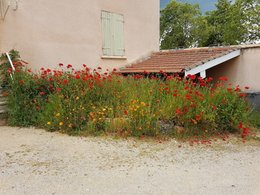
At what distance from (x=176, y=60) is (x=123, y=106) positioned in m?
4.38

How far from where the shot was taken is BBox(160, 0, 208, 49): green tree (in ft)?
79.9

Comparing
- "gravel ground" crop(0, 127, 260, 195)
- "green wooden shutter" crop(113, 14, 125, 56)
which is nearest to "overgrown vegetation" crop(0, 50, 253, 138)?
"gravel ground" crop(0, 127, 260, 195)

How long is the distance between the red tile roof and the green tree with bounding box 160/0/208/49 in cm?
1513

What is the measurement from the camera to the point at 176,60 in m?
9.38

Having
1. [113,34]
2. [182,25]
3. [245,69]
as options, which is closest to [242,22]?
[182,25]

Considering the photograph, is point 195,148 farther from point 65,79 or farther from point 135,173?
point 65,79

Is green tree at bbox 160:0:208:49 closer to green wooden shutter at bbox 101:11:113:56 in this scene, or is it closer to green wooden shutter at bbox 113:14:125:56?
green wooden shutter at bbox 113:14:125:56

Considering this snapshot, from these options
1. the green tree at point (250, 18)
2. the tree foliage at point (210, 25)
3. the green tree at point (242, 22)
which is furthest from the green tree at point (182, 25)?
the green tree at point (250, 18)

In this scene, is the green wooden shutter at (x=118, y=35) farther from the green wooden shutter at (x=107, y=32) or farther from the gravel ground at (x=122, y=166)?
the gravel ground at (x=122, y=166)

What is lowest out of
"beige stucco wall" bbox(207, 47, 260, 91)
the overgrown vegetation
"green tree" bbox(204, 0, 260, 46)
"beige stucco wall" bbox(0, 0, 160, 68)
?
the overgrown vegetation

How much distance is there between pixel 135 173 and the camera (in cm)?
367

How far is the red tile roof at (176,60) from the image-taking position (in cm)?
853

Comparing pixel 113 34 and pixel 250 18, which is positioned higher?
pixel 250 18

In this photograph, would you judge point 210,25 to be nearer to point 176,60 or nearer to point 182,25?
point 182,25
